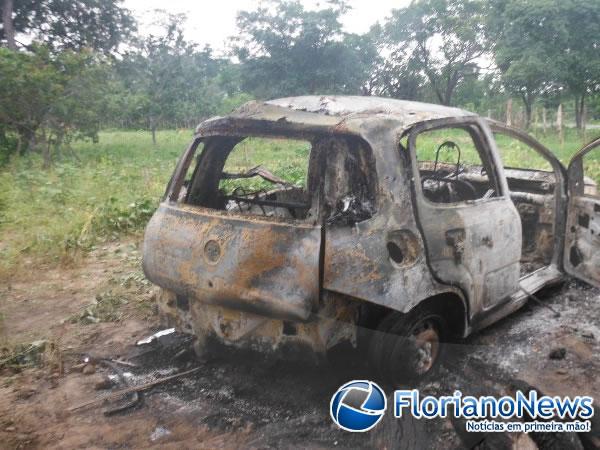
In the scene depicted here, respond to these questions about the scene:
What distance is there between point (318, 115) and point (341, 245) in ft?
2.71

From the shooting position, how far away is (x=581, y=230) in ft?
14.9

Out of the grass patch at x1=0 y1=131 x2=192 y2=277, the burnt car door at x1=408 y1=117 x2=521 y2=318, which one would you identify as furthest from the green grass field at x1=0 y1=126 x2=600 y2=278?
the burnt car door at x1=408 y1=117 x2=521 y2=318

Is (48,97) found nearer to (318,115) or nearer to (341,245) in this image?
(318,115)

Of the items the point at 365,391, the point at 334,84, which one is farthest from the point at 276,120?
the point at 334,84

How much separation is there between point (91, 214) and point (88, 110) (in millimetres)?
8795

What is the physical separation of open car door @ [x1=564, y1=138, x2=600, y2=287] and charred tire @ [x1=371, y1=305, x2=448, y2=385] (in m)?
1.86

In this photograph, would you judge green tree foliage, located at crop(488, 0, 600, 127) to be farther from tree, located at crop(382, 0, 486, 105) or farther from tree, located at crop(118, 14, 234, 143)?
tree, located at crop(118, 14, 234, 143)

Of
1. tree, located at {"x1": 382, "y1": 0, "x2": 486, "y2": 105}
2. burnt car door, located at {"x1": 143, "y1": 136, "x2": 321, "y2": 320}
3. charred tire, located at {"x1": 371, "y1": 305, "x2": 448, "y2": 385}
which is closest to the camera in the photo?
burnt car door, located at {"x1": 143, "y1": 136, "x2": 321, "y2": 320}

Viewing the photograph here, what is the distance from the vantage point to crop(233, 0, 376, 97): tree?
24266 mm

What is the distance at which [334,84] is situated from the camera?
24.9 metres

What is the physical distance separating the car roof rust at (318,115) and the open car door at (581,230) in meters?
1.62

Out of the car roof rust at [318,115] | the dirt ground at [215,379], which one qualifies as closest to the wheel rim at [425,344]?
the dirt ground at [215,379]

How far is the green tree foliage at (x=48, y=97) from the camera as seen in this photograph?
42.7 feet

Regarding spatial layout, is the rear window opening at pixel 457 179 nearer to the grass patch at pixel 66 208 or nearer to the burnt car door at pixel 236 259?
the burnt car door at pixel 236 259
